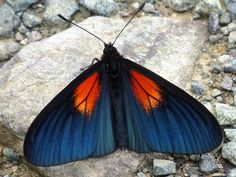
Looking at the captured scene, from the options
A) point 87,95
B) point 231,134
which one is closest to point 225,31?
point 231,134

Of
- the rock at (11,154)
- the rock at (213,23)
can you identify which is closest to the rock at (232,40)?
the rock at (213,23)

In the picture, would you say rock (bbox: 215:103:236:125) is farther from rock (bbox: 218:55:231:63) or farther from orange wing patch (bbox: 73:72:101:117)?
orange wing patch (bbox: 73:72:101:117)

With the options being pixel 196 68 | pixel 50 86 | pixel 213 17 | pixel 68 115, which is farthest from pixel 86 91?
pixel 213 17

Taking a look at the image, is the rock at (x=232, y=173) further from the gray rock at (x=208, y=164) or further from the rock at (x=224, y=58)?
the rock at (x=224, y=58)

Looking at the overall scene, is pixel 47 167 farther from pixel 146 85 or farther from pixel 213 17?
pixel 213 17

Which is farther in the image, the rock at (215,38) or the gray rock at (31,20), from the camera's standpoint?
the gray rock at (31,20)

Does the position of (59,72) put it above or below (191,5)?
below

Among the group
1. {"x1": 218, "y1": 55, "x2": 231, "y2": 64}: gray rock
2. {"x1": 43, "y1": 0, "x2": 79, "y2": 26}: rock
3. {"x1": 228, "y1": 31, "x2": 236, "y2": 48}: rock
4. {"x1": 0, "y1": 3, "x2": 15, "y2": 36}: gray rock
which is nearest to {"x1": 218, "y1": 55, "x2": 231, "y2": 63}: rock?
{"x1": 218, "y1": 55, "x2": 231, "y2": 64}: gray rock
